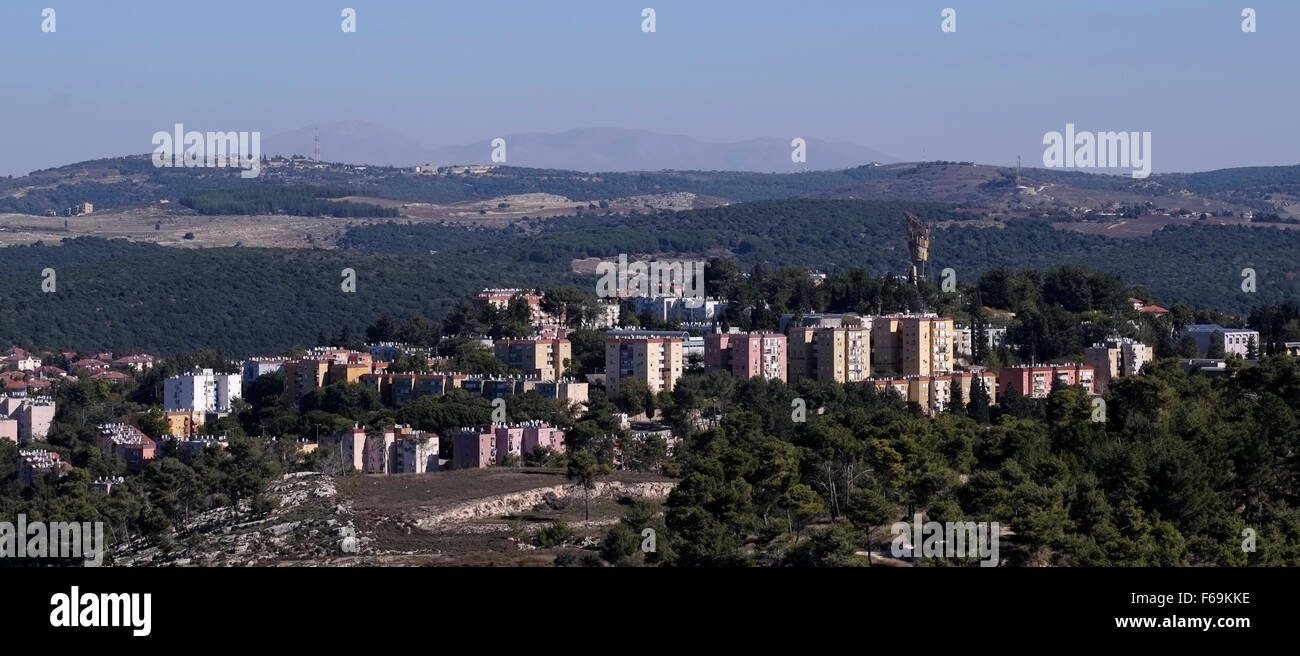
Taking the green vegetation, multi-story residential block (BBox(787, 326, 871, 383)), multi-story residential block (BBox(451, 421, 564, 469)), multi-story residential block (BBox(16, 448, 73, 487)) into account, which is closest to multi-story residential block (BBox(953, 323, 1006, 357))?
multi-story residential block (BBox(787, 326, 871, 383))

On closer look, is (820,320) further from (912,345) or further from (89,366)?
(89,366)

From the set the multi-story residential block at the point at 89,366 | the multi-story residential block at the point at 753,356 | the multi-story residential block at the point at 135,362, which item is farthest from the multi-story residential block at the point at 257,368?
the multi-story residential block at the point at 753,356

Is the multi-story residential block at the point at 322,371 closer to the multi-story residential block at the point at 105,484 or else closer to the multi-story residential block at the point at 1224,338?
the multi-story residential block at the point at 105,484

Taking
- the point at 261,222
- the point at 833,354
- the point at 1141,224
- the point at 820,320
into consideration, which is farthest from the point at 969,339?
the point at 261,222

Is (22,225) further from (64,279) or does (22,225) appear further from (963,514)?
(963,514)

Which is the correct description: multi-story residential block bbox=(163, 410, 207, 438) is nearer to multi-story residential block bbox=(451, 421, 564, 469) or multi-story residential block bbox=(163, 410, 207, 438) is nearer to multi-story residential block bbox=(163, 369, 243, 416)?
multi-story residential block bbox=(163, 369, 243, 416)
